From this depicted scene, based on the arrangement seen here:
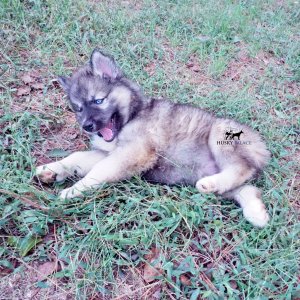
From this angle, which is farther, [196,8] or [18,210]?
[196,8]

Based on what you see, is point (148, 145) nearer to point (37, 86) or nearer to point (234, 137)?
point (234, 137)

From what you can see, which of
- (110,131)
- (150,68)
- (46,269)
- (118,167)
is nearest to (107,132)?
(110,131)

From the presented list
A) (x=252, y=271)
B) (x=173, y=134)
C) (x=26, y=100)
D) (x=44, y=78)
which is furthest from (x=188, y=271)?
(x=44, y=78)

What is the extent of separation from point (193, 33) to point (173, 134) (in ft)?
8.43

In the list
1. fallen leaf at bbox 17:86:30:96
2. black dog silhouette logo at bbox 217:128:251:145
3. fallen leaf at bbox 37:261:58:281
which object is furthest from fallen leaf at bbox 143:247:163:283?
fallen leaf at bbox 17:86:30:96

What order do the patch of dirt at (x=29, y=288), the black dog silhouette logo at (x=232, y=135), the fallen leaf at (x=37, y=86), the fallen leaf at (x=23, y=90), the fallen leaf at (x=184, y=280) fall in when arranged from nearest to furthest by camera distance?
the patch of dirt at (x=29, y=288), the fallen leaf at (x=184, y=280), the black dog silhouette logo at (x=232, y=135), the fallen leaf at (x=23, y=90), the fallen leaf at (x=37, y=86)

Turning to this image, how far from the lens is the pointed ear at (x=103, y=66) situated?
9.53 ft

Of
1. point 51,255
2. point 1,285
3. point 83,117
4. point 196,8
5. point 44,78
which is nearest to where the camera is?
point 1,285

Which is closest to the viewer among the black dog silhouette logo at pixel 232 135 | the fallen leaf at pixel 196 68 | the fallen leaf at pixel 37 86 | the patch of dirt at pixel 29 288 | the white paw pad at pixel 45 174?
the patch of dirt at pixel 29 288

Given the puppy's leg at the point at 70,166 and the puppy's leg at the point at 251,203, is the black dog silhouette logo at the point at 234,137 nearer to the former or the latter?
the puppy's leg at the point at 251,203

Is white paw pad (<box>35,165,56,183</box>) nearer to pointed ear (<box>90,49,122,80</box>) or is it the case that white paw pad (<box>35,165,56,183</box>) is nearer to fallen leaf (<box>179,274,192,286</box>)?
pointed ear (<box>90,49,122,80</box>)

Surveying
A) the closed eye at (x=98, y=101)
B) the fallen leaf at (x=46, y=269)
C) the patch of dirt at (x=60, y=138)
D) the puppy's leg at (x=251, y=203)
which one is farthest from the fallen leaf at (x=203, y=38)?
the fallen leaf at (x=46, y=269)

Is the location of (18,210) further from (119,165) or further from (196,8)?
(196,8)

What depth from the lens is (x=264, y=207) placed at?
261 cm
